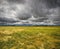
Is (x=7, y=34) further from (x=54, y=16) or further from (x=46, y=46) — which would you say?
(x=54, y=16)

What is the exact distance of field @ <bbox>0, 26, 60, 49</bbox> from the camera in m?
3.25

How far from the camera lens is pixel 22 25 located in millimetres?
3469

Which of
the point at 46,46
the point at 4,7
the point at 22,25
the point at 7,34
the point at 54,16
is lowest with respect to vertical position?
the point at 46,46

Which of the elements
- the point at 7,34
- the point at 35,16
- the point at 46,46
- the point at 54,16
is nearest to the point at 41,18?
the point at 35,16

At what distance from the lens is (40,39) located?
131 inches

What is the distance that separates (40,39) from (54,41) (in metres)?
0.43

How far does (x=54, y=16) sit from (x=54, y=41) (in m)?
0.79

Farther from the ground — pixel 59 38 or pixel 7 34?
pixel 7 34

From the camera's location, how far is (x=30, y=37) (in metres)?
3.38

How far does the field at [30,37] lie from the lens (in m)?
3.25

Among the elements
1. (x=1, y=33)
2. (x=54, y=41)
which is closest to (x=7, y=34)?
(x=1, y=33)

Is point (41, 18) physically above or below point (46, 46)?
above

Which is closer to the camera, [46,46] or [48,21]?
[46,46]

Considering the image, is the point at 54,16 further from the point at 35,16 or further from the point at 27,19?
the point at 27,19
